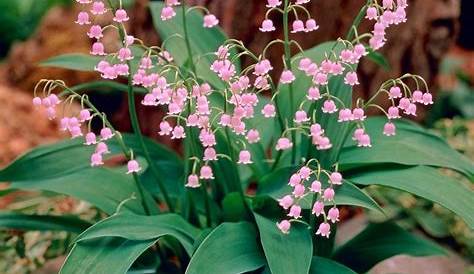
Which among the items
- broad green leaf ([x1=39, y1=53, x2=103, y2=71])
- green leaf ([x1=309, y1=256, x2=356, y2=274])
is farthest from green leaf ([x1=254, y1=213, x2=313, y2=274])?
broad green leaf ([x1=39, y1=53, x2=103, y2=71])

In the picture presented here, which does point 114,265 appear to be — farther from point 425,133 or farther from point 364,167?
point 425,133

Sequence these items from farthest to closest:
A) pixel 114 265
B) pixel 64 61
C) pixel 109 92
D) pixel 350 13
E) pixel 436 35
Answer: pixel 109 92, pixel 436 35, pixel 350 13, pixel 64 61, pixel 114 265

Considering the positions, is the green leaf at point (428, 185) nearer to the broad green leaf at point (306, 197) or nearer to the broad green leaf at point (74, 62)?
the broad green leaf at point (306, 197)

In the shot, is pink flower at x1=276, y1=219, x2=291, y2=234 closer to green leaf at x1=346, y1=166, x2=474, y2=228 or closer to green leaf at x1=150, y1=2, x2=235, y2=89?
green leaf at x1=346, y1=166, x2=474, y2=228

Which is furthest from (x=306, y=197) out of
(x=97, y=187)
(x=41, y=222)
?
(x=41, y=222)

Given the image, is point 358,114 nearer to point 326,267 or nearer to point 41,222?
point 326,267

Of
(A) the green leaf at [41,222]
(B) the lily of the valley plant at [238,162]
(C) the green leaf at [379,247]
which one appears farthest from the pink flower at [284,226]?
(A) the green leaf at [41,222]

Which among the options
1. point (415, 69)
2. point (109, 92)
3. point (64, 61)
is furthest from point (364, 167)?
point (109, 92)
